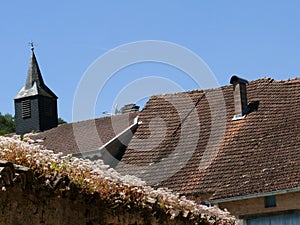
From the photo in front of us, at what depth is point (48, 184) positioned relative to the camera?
24.9 feet

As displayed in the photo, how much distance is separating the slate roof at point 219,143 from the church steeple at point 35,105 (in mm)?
10980

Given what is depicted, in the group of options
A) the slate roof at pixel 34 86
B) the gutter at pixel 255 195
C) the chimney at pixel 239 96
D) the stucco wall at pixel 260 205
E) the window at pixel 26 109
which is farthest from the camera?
the slate roof at pixel 34 86

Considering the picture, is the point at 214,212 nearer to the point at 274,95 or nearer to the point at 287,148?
the point at 287,148

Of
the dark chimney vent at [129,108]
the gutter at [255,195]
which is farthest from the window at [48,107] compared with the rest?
the gutter at [255,195]

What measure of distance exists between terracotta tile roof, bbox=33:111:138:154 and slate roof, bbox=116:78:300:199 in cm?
147

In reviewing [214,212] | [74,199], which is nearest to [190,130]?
[214,212]

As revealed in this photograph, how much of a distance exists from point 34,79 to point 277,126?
1822 cm

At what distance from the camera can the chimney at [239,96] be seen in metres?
28.6

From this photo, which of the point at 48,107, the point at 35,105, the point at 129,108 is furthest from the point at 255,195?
the point at 48,107

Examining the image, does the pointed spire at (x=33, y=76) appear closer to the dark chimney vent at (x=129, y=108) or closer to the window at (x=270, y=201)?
the dark chimney vent at (x=129, y=108)

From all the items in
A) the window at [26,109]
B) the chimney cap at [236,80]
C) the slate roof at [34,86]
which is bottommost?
the chimney cap at [236,80]

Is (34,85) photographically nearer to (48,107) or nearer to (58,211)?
(48,107)

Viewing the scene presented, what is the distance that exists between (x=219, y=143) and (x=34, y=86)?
1667cm

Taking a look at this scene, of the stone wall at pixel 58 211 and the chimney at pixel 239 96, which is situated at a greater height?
the chimney at pixel 239 96
